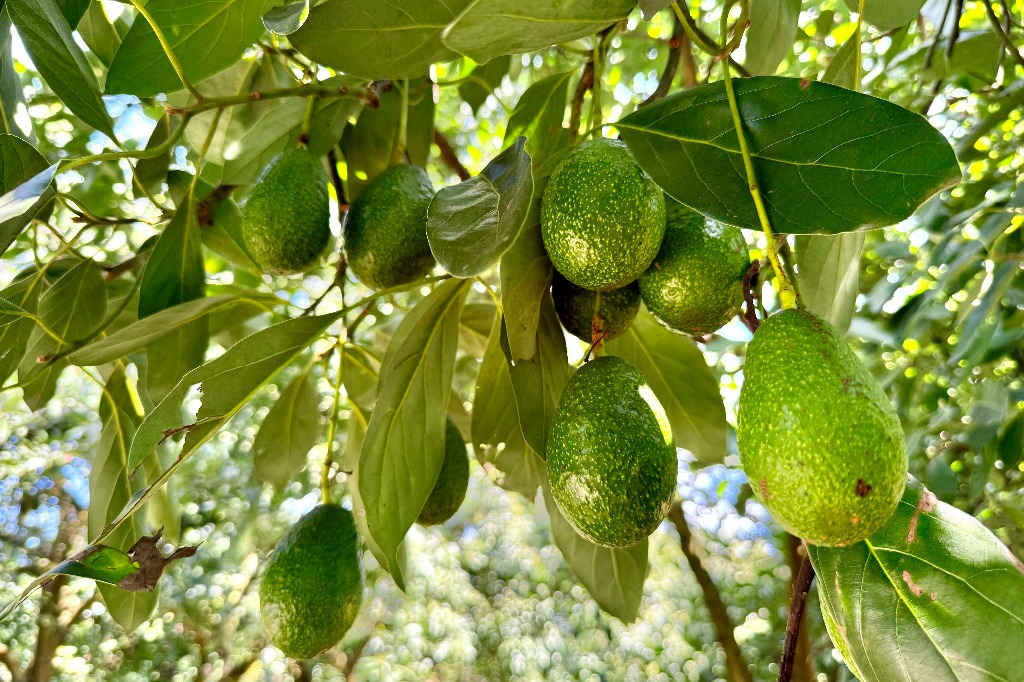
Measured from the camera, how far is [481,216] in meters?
0.67

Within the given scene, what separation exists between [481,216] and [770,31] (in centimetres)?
64

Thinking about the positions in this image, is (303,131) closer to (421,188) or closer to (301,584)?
(421,188)

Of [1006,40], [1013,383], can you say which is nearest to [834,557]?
[1006,40]

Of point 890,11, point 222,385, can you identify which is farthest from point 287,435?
point 890,11

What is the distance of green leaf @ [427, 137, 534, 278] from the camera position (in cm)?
61

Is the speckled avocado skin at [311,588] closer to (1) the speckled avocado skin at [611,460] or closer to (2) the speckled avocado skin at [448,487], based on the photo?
(2) the speckled avocado skin at [448,487]

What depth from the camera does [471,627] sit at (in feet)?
20.7

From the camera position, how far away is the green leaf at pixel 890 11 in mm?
971

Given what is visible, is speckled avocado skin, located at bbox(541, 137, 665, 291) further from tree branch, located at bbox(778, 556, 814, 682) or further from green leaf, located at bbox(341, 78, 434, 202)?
green leaf, located at bbox(341, 78, 434, 202)

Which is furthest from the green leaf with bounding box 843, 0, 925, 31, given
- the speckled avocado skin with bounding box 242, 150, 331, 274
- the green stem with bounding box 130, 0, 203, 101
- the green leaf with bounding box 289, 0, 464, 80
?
the green stem with bounding box 130, 0, 203, 101

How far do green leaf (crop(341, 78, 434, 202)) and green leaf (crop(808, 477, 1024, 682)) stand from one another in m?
0.90

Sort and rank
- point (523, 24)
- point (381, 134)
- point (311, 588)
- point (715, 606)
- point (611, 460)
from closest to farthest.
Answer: point (523, 24)
point (611, 460)
point (311, 588)
point (381, 134)
point (715, 606)

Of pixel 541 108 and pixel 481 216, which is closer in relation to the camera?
pixel 481 216

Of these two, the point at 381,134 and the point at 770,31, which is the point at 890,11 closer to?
the point at 770,31
